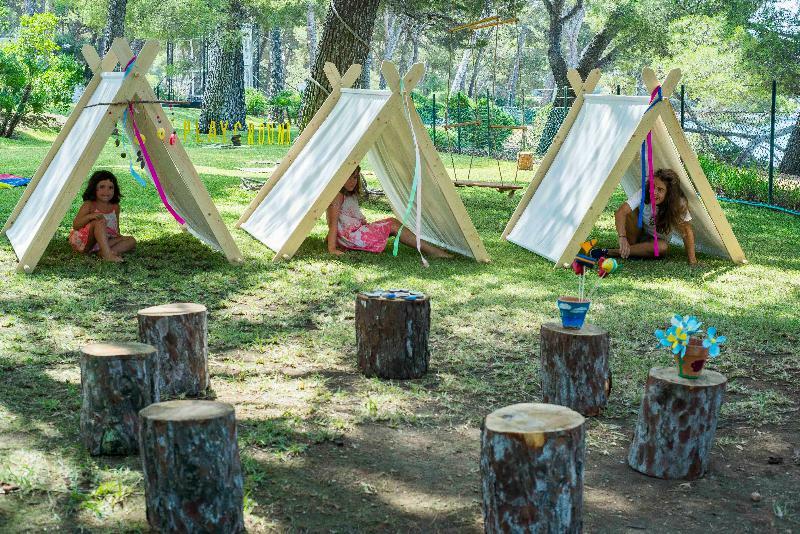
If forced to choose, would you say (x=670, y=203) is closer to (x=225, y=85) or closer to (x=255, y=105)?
(x=225, y=85)

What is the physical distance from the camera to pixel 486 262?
756 cm

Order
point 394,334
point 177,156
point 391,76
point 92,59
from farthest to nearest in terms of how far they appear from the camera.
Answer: point 92,59, point 391,76, point 177,156, point 394,334

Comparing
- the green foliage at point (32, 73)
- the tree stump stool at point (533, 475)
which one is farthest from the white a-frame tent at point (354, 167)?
the green foliage at point (32, 73)

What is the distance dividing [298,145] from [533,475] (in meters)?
6.33

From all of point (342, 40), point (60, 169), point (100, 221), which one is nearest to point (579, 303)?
point (100, 221)

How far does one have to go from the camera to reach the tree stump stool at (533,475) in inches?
108

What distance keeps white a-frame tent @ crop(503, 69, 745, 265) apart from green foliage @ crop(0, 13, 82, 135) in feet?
44.7

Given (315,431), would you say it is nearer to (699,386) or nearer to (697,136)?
(699,386)

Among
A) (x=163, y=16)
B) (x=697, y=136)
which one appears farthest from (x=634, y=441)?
(x=163, y=16)

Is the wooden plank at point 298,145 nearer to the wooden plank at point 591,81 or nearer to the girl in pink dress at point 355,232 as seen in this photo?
the girl in pink dress at point 355,232

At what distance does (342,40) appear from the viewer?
10.7m

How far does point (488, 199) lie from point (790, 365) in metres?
7.90

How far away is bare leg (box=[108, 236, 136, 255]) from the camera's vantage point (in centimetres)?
739

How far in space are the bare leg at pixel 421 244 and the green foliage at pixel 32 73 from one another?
13494 millimetres
